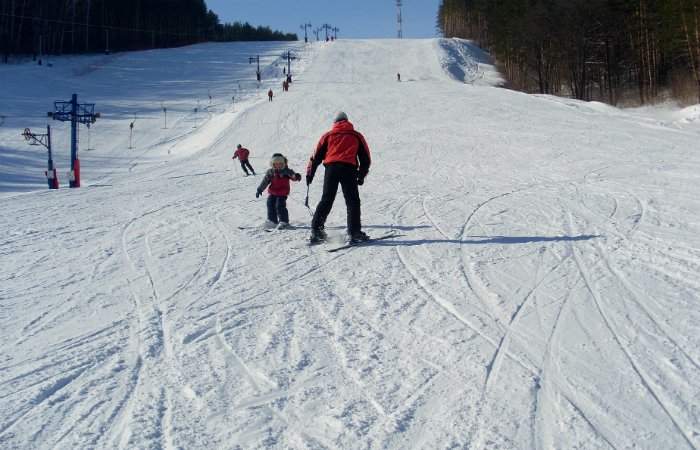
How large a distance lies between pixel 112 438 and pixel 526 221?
6.10 meters

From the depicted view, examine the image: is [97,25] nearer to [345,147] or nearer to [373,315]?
[345,147]

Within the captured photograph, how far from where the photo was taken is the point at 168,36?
77.4m

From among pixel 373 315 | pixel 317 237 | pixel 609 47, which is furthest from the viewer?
pixel 609 47

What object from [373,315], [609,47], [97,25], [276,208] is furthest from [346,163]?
[97,25]

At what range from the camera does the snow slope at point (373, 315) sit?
9.38 ft

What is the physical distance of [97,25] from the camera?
211 ft

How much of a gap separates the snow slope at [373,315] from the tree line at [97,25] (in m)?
52.1

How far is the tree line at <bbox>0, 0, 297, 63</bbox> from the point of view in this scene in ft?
178

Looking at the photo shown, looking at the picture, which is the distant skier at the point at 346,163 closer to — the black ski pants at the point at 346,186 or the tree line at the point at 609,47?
the black ski pants at the point at 346,186

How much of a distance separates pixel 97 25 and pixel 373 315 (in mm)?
71079

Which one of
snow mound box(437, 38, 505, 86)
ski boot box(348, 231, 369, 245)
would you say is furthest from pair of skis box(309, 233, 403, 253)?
snow mound box(437, 38, 505, 86)

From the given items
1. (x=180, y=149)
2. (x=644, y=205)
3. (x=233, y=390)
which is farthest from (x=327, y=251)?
(x=180, y=149)

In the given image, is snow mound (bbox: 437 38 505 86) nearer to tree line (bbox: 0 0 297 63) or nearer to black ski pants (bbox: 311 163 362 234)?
tree line (bbox: 0 0 297 63)

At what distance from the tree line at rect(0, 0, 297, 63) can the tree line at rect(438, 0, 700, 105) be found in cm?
4550
